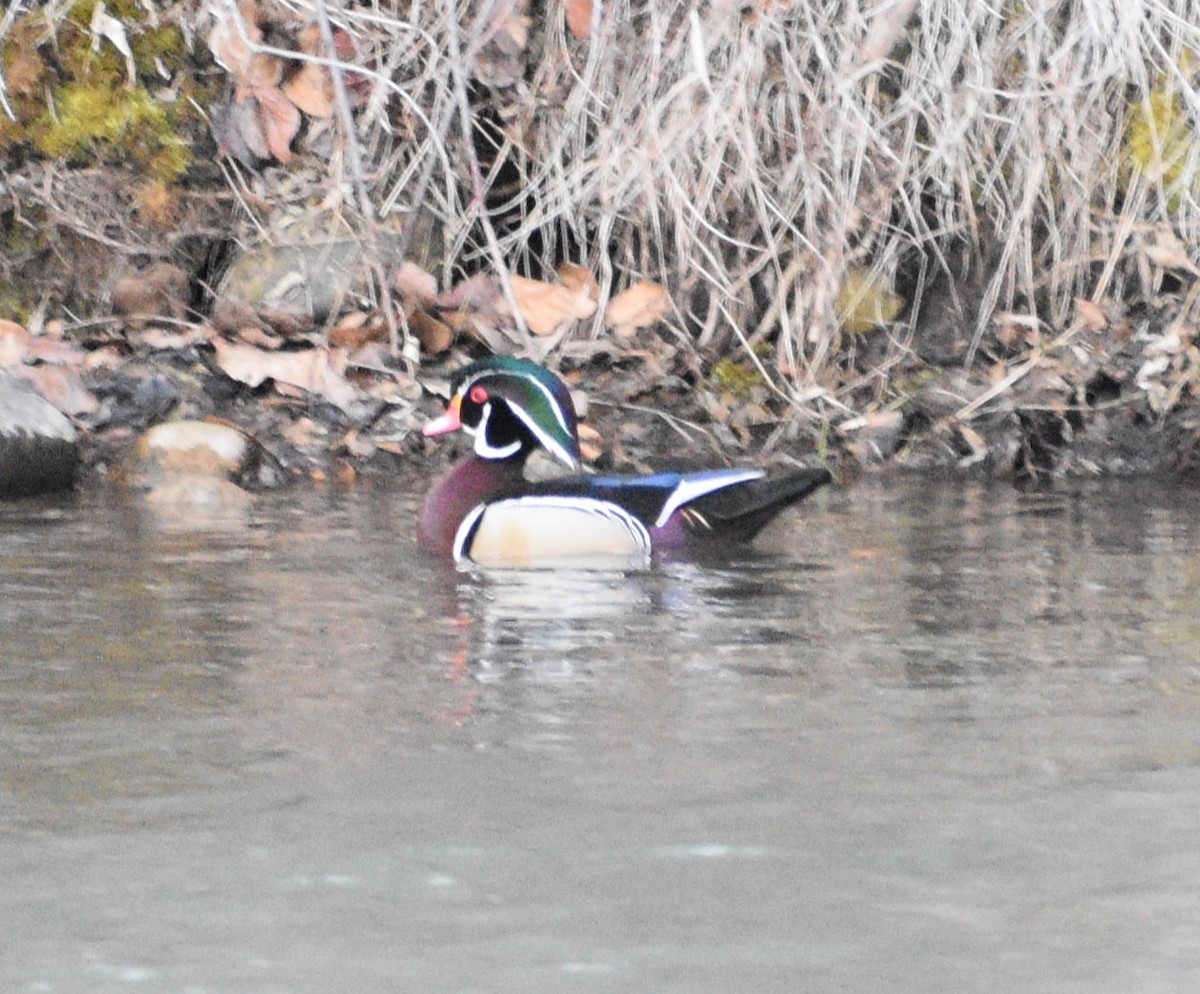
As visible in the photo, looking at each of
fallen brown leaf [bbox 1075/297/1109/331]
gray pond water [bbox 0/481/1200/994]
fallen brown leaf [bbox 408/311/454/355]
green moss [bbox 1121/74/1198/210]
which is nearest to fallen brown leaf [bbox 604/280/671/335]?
fallen brown leaf [bbox 408/311/454/355]

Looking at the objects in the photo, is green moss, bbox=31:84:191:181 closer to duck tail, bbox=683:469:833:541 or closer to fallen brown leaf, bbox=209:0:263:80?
fallen brown leaf, bbox=209:0:263:80

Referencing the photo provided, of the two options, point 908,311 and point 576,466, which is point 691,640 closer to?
point 576,466

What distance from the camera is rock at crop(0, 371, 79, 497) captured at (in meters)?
6.85

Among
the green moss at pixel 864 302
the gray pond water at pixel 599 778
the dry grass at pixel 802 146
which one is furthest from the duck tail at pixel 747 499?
the green moss at pixel 864 302

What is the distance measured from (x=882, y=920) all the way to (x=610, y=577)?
2.93 meters

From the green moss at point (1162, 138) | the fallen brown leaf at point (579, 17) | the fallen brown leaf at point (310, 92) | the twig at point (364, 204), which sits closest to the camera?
the twig at point (364, 204)

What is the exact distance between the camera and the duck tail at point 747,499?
19.5 ft

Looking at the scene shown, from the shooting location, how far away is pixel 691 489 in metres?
5.94

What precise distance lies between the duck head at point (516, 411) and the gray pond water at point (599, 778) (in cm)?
91

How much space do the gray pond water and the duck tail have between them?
0.36m

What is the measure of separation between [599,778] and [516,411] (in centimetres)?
318

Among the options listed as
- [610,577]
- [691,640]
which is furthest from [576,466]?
[691,640]

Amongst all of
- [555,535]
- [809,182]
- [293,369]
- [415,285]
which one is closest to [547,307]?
[415,285]

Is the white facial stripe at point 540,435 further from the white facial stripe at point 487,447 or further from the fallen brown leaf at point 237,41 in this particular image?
the fallen brown leaf at point 237,41
